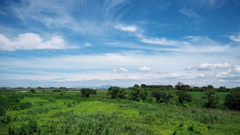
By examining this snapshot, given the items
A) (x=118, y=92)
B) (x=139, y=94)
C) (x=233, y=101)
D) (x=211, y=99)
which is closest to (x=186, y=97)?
(x=211, y=99)

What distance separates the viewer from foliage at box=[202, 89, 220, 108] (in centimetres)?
4325

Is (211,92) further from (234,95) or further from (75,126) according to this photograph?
(75,126)

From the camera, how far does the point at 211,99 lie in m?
43.7

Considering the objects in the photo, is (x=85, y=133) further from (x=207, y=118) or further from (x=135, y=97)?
(x=135, y=97)

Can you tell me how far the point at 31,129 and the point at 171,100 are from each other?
43741 mm

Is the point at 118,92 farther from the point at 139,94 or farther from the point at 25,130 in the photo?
the point at 25,130

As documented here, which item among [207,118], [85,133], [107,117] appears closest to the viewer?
[85,133]

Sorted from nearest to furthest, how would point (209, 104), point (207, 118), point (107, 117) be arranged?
point (107, 117)
point (207, 118)
point (209, 104)

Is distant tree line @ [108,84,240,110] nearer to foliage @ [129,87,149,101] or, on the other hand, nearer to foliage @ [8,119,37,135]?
foliage @ [129,87,149,101]

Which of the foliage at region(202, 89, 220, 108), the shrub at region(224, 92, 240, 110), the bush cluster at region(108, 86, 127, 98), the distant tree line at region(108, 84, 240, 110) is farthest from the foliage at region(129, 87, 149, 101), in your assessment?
the shrub at region(224, 92, 240, 110)

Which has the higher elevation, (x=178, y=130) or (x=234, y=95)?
(x=234, y=95)

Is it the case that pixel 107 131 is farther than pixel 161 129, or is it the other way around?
pixel 161 129

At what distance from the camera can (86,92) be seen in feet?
228

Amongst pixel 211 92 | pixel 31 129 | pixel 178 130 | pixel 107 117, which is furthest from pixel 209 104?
pixel 31 129
